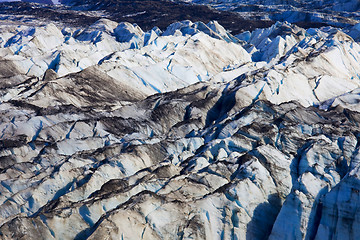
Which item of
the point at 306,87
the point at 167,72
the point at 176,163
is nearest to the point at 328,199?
the point at 176,163

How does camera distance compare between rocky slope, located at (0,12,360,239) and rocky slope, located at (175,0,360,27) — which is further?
rocky slope, located at (175,0,360,27)

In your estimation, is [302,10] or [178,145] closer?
[178,145]

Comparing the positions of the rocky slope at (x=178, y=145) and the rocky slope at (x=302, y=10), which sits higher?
the rocky slope at (x=178, y=145)

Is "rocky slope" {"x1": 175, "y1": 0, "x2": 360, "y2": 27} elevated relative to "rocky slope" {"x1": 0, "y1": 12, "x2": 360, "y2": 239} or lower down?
lower down

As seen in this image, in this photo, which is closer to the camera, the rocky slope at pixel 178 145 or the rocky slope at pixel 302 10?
the rocky slope at pixel 178 145

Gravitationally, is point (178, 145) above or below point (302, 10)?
Answer: above

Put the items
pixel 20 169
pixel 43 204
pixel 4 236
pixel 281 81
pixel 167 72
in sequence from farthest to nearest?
pixel 167 72
pixel 281 81
pixel 20 169
pixel 43 204
pixel 4 236

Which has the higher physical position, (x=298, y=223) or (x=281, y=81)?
(x=298, y=223)

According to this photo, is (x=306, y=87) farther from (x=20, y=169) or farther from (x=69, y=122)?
(x=20, y=169)
